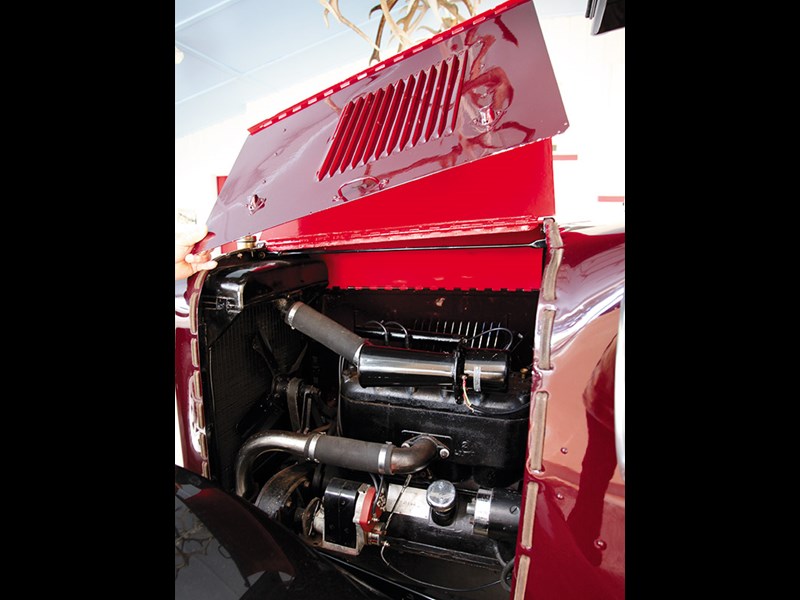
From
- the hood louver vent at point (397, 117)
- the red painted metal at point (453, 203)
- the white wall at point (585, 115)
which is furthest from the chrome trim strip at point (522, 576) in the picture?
the white wall at point (585, 115)

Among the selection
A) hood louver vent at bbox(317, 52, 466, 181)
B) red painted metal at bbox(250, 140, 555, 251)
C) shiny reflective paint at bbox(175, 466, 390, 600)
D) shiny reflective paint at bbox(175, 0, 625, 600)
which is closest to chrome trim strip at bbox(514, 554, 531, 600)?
shiny reflective paint at bbox(175, 0, 625, 600)

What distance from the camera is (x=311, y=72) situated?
→ 4672mm

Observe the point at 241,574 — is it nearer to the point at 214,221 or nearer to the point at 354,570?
the point at 354,570

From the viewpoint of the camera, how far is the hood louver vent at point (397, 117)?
4.47ft

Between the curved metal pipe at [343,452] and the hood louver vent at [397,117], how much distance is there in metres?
0.93

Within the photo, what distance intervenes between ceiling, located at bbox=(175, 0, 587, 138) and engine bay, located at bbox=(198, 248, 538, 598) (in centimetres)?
279

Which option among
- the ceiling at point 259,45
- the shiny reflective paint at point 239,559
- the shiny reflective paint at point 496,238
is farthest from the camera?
the ceiling at point 259,45

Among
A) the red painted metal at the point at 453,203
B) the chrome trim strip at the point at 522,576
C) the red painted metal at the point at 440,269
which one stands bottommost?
the chrome trim strip at the point at 522,576

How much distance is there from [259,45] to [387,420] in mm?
4027

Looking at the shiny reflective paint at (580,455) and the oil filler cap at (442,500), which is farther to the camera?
the oil filler cap at (442,500)

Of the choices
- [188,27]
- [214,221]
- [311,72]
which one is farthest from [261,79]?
[214,221]

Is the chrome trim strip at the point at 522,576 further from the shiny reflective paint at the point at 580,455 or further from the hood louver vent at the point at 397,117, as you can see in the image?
the hood louver vent at the point at 397,117

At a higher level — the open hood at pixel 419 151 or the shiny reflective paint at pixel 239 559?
the open hood at pixel 419 151

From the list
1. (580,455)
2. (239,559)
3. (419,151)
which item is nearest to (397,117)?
(419,151)
